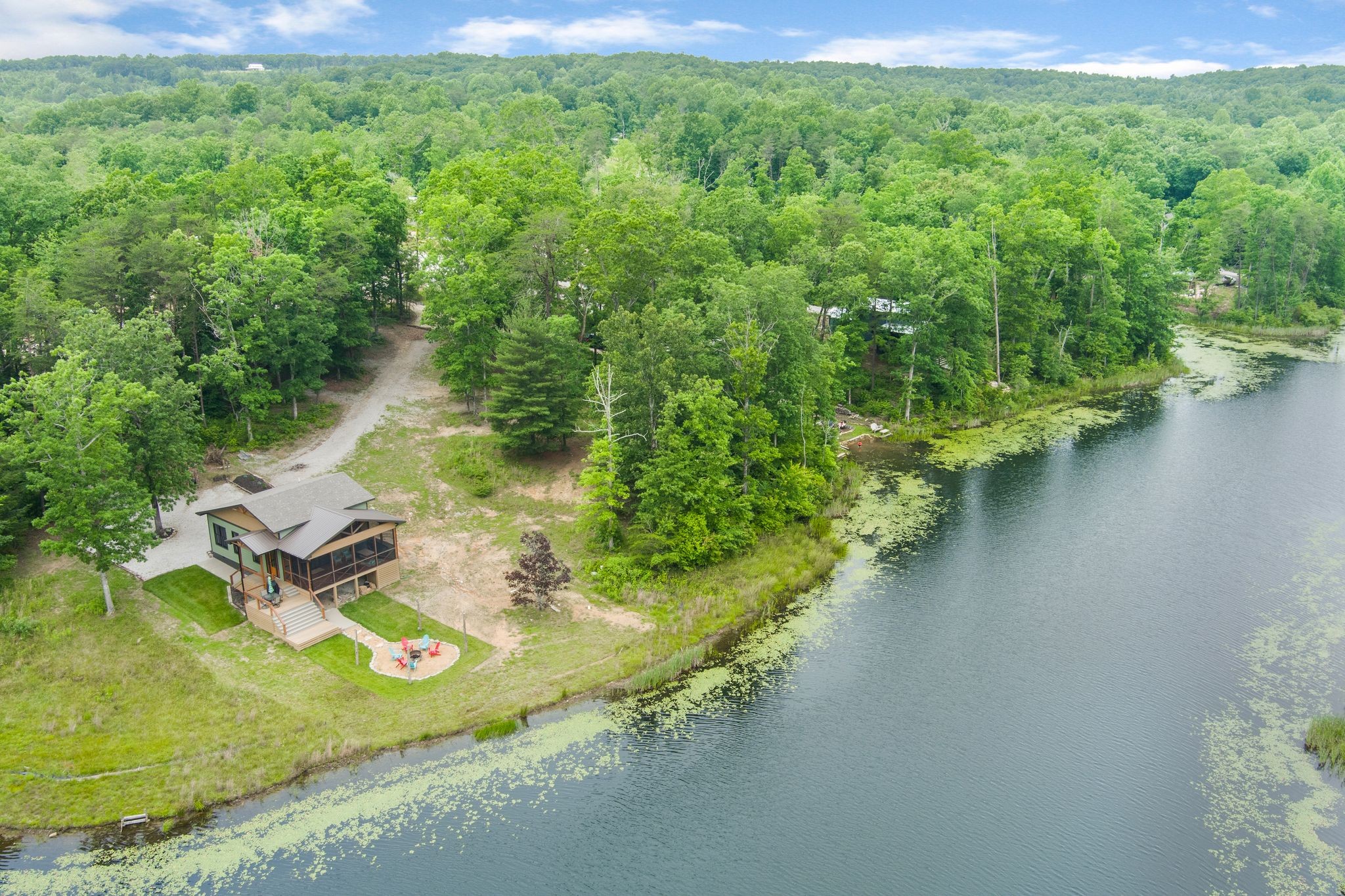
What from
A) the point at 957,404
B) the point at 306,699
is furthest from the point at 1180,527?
the point at 306,699

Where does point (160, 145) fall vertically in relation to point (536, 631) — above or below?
above

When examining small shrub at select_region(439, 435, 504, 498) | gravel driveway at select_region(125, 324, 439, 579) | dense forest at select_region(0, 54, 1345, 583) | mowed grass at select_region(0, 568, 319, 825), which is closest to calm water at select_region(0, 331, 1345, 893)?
mowed grass at select_region(0, 568, 319, 825)

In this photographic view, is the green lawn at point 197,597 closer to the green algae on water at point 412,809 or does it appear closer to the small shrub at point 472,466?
the green algae on water at point 412,809

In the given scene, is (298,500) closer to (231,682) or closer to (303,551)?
(303,551)

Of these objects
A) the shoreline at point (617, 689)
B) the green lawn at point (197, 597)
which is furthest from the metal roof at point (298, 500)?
the shoreline at point (617, 689)

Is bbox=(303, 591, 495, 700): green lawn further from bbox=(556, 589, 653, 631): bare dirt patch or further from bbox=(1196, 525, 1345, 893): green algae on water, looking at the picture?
bbox=(1196, 525, 1345, 893): green algae on water

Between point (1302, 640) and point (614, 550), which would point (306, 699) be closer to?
point (614, 550)

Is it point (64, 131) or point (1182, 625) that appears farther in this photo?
point (64, 131)
